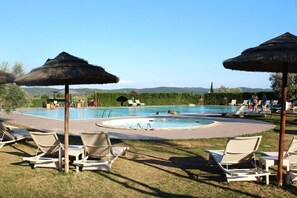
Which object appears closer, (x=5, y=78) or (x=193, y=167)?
(x=193, y=167)

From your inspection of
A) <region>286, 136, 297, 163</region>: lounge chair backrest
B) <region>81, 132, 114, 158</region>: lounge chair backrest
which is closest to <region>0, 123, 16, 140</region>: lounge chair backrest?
<region>81, 132, 114, 158</region>: lounge chair backrest

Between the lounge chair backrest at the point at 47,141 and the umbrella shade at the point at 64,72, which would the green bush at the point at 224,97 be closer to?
the umbrella shade at the point at 64,72

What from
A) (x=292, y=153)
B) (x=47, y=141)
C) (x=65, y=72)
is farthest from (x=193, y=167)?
(x=65, y=72)

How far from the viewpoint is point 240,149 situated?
234 inches

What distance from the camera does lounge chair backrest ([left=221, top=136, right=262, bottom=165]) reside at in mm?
5844

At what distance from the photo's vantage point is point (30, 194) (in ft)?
16.7

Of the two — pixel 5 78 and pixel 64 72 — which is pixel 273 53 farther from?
pixel 5 78

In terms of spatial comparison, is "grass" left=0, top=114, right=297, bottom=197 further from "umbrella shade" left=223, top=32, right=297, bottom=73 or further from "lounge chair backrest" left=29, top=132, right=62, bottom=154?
"umbrella shade" left=223, top=32, right=297, bottom=73

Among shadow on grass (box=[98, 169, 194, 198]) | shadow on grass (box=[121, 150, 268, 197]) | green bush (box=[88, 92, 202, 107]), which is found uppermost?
green bush (box=[88, 92, 202, 107])

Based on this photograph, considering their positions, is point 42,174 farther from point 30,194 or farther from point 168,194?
point 168,194

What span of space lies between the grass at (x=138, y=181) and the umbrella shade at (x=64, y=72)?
1923mm

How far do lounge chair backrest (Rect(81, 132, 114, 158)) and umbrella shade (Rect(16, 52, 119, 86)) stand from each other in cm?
124

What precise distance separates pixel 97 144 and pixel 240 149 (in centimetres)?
299

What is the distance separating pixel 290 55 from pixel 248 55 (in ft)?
2.38
